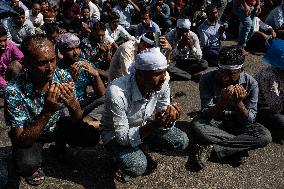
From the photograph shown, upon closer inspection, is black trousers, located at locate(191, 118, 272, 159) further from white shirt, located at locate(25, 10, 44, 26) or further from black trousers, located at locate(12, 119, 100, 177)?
white shirt, located at locate(25, 10, 44, 26)

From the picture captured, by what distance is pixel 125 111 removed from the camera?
142 inches

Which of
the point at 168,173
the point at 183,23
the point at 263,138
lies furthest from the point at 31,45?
the point at 183,23

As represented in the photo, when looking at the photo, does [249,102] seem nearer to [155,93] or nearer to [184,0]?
[155,93]

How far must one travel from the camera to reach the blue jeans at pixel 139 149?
11.7ft

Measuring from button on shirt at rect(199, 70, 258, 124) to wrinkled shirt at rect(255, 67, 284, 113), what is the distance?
36cm

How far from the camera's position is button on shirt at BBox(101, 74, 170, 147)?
351 centimetres

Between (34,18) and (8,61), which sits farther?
(34,18)

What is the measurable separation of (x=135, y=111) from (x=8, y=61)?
3217 mm

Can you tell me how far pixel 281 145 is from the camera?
4785 mm

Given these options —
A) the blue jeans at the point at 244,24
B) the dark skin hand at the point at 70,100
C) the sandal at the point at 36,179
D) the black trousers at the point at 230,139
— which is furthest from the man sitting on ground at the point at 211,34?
the sandal at the point at 36,179

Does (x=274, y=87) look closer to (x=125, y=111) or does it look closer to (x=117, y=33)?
(x=125, y=111)

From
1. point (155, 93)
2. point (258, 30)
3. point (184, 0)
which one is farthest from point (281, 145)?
point (184, 0)

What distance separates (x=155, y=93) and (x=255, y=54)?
18.8ft

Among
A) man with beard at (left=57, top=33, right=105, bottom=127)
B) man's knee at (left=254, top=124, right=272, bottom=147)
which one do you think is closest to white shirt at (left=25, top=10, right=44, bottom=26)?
man with beard at (left=57, top=33, right=105, bottom=127)
